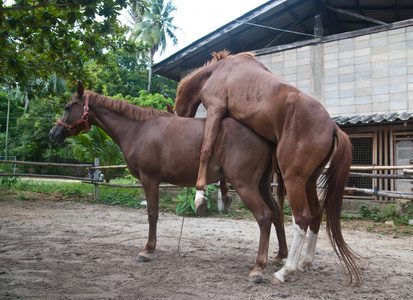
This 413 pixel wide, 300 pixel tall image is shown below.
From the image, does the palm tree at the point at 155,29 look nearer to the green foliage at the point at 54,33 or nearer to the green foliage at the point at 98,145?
the green foliage at the point at 98,145

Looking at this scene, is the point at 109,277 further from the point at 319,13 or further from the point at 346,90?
the point at 319,13

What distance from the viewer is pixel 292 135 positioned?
300 centimetres

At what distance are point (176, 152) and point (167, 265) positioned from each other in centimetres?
139

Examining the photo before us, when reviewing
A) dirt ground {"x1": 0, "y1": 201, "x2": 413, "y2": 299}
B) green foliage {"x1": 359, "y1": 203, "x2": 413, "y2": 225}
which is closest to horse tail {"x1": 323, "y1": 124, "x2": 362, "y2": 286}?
dirt ground {"x1": 0, "y1": 201, "x2": 413, "y2": 299}

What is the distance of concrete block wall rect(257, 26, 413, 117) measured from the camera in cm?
786

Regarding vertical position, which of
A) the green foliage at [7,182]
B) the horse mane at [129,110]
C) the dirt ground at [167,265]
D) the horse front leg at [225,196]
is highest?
the horse mane at [129,110]

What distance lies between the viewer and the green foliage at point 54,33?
3.20 metres

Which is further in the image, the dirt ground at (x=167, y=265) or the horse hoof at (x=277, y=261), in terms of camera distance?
the horse hoof at (x=277, y=261)

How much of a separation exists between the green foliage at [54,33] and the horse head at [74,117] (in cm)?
62

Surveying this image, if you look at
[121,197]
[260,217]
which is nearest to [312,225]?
[260,217]

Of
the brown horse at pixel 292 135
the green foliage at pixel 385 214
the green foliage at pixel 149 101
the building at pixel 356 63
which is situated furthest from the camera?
the green foliage at pixel 149 101

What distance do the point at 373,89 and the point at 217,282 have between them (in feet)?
24.3

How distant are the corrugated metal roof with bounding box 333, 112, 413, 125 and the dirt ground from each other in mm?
2925

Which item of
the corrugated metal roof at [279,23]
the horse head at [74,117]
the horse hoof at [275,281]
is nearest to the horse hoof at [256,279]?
the horse hoof at [275,281]
